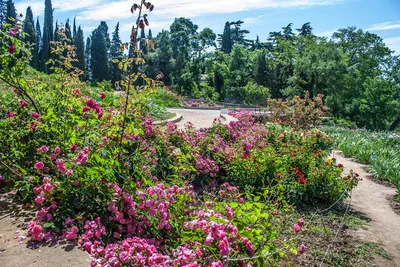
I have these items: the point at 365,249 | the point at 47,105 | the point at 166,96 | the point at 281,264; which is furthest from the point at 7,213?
the point at 166,96

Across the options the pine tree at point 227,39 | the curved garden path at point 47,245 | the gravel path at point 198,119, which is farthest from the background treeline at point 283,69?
the curved garden path at point 47,245

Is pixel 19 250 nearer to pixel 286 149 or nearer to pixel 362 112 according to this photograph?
pixel 286 149

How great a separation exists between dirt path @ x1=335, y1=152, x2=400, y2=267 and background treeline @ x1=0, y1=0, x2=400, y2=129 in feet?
64.2

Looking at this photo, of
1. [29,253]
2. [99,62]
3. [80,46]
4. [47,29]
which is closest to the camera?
[29,253]

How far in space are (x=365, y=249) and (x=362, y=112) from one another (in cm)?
Result: 2436

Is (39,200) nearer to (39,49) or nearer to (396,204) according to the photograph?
(396,204)

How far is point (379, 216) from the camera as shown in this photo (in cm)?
501

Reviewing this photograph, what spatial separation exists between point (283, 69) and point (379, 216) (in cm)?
2694

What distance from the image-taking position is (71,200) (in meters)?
2.30

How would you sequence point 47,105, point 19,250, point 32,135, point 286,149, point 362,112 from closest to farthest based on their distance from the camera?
point 19,250 < point 32,135 < point 47,105 < point 286,149 < point 362,112

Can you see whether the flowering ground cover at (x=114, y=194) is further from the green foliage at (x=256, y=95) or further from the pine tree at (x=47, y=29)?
the pine tree at (x=47, y=29)

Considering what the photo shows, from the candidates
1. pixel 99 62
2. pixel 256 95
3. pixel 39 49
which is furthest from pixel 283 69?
pixel 39 49

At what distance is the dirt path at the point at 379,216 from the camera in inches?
152

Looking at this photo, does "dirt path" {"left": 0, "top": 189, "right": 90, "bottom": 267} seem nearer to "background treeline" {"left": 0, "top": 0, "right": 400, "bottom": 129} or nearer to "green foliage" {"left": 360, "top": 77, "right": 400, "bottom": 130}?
"background treeline" {"left": 0, "top": 0, "right": 400, "bottom": 129}
